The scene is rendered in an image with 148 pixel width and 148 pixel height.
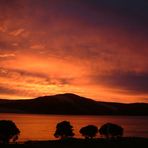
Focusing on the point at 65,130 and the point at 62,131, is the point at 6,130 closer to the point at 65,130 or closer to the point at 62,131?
the point at 62,131

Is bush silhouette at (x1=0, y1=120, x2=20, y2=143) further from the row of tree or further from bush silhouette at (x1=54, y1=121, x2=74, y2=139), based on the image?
bush silhouette at (x1=54, y1=121, x2=74, y2=139)

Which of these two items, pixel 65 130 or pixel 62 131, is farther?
pixel 62 131

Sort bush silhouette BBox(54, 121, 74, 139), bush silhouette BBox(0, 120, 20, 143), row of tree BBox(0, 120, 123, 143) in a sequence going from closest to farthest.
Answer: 1. bush silhouette BBox(0, 120, 20, 143)
2. row of tree BBox(0, 120, 123, 143)
3. bush silhouette BBox(54, 121, 74, 139)

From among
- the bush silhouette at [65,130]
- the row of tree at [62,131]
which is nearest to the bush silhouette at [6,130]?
the row of tree at [62,131]

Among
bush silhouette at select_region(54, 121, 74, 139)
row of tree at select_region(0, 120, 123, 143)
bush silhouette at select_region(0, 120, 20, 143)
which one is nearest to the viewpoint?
bush silhouette at select_region(0, 120, 20, 143)

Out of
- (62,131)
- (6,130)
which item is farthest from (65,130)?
(6,130)

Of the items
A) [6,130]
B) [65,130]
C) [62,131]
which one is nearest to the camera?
[6,130]

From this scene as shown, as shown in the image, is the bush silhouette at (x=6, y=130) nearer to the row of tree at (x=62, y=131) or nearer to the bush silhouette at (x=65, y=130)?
the row of tree at (x=62, y=131)

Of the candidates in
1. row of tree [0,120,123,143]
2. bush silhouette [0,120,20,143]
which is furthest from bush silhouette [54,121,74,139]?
bush silhouette [0,120,20,143]

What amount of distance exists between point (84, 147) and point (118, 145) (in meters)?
7.97

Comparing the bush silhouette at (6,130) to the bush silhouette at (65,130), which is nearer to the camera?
the bush silhouette at (6,130)

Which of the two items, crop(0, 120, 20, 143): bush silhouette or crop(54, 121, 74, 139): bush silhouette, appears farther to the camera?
crop(54, 121, 74, 139): bush silhouette

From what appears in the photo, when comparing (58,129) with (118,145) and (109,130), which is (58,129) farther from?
(118,145)

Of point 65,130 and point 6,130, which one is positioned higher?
point 6,130
